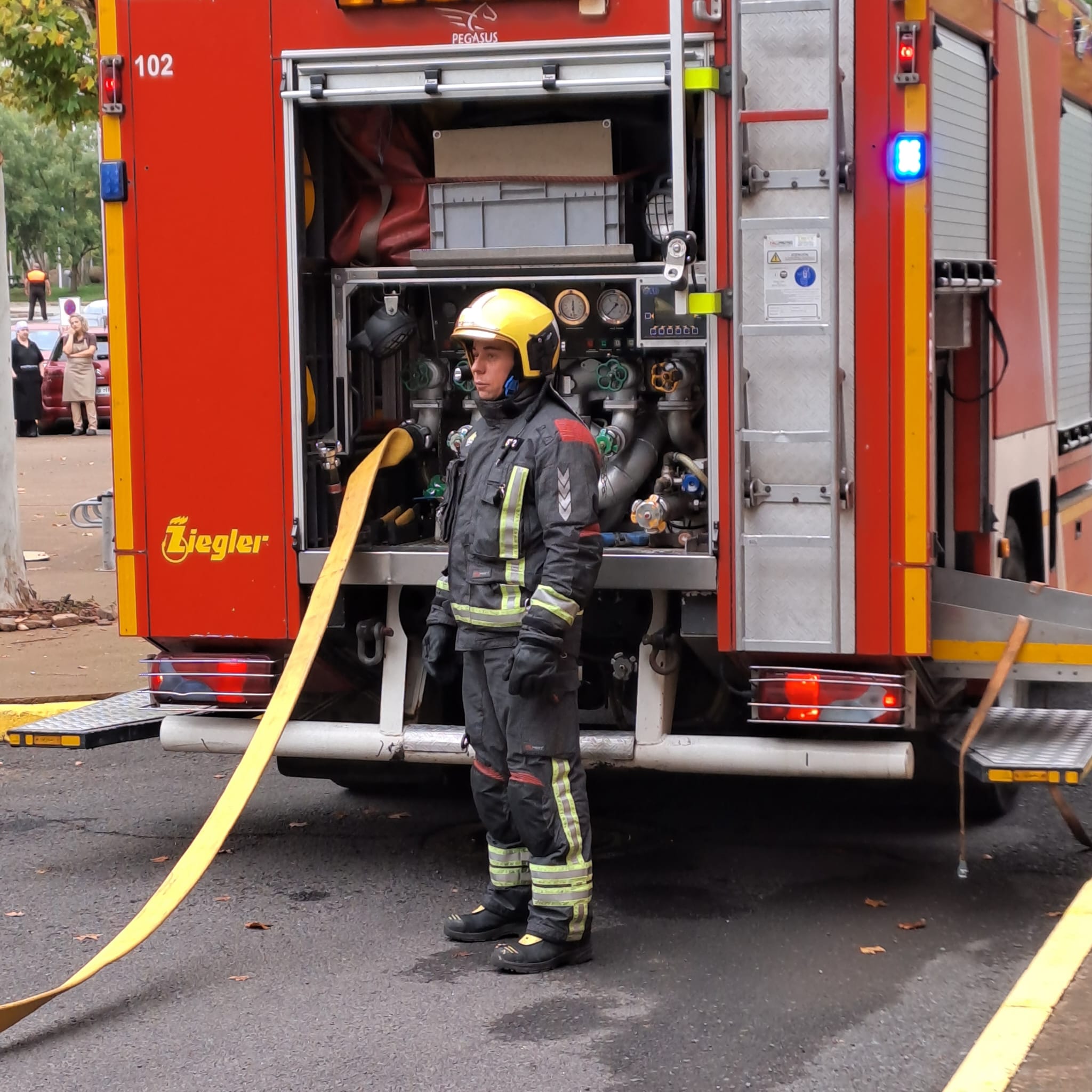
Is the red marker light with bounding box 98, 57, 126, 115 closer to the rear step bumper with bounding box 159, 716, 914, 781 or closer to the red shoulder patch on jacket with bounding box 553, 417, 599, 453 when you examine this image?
the red shoulder patch on jacket with bounding box 553, 417, 599, 453

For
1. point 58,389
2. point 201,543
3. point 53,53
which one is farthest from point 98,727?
point 58,389

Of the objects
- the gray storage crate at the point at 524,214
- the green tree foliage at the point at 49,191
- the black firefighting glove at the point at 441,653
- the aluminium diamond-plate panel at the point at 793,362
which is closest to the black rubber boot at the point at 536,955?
the black firefighting glove at the point at 441,653

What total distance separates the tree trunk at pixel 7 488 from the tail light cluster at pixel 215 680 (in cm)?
481

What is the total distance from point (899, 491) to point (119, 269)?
2585mm

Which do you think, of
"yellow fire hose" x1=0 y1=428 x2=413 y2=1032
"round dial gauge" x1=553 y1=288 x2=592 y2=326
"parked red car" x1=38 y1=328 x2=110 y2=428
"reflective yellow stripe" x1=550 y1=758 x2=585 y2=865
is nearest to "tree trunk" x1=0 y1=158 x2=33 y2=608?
"yellow fire hose" x1=0 y1=428 x2=413 y2=1032

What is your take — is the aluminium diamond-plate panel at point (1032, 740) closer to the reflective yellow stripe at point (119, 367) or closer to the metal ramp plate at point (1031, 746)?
the metal ramp plate at point (1031, 746)

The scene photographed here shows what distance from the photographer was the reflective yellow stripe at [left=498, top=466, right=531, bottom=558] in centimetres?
498

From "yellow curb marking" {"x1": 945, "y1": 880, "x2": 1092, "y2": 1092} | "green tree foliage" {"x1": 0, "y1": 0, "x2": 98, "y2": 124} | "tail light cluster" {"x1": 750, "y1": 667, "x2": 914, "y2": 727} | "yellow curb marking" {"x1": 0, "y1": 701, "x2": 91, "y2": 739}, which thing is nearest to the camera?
"yellow curb marking" {"x1": 945, "y1": 880, "x2": 1092, "y2": 1092}

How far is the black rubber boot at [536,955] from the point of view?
4.88 m

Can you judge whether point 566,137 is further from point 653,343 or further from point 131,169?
point 131,169

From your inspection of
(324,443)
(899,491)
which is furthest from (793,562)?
(324,443)

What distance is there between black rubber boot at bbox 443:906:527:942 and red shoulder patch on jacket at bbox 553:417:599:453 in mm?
1408

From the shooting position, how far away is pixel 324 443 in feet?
19.0

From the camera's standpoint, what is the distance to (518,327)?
5.07 m
